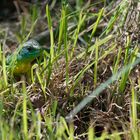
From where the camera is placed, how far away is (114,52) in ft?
7.25

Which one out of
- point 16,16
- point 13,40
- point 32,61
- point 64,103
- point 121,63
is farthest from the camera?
point 16,16

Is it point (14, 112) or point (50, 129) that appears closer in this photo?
point (50, 129)

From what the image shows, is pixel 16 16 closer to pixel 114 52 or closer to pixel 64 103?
pixel 114 52

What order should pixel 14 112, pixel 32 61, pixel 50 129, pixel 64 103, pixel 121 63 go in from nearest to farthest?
pixel 50 129
pixel 14 112
pixel 64 103
pixel 121 63
pixel 32 61

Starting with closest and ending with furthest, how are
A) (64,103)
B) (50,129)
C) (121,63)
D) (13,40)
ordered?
(50,129) → (64,103) → (121,63) → (13,40)

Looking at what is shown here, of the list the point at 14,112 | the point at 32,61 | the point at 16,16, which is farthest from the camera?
the point at 16,16

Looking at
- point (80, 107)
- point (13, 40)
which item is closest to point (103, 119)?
point (80, 107)

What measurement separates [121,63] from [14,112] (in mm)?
518

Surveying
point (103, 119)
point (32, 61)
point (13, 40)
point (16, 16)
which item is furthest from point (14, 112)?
point (16, 16)

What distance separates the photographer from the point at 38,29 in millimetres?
2953

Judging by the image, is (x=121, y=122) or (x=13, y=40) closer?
(x=121, y=122)

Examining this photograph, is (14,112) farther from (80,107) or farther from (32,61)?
(32,61)

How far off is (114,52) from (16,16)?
116 cm

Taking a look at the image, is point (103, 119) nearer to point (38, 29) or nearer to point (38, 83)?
point (38, 83)
